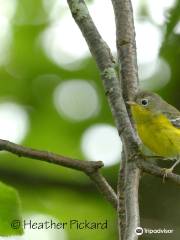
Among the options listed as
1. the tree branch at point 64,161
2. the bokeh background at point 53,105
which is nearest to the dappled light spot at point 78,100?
the bokeh background at point 53,105

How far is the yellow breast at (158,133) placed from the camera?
4.96 meters

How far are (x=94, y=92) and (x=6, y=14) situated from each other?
140 cm

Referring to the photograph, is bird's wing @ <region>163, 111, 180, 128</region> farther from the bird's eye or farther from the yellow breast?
the bird's eye

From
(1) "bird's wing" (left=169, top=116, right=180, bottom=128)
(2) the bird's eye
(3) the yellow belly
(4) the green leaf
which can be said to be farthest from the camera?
(1) "bird's wing" (left=169, top=116, right=180, bottom=128)

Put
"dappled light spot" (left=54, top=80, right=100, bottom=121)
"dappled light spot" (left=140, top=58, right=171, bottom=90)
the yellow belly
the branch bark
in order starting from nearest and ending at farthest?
the branch bark < the yellow belly < "dappled light spot" (left=140, top=58, right=171, bottom=90) < "dappled light spot" (left=54, top=80, right=100, bottom=121)

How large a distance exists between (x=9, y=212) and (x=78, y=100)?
193 inches

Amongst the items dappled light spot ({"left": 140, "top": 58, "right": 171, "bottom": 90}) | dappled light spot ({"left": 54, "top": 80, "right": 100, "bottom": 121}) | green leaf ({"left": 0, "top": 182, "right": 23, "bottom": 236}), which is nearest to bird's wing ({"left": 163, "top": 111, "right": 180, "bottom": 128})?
dappled light spot ({"left": 140, "top": 58, "right": 171, "bottom": 90})

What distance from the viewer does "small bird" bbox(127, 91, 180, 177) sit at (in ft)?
16.3

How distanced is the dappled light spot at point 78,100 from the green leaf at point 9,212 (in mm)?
4365

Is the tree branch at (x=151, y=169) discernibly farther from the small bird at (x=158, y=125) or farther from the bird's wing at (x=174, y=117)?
the bird's wing at (x=174, y=117)

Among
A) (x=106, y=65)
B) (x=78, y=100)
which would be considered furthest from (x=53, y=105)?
(x=106, y=65)

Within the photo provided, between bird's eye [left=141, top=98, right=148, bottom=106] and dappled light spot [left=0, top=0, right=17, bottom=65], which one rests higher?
dappled light spot [left=0, top=0, right=17, bottom=65]

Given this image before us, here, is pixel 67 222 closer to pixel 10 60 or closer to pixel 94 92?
pixel 94 92

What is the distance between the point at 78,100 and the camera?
23.6 ft
